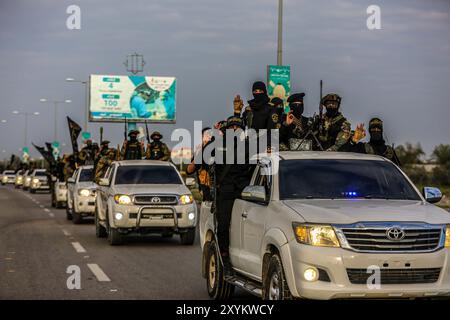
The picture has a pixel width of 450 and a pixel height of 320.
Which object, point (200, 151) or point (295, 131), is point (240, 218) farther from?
point (200, 151)

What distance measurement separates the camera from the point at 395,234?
794 centimetres

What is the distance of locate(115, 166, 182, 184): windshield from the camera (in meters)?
19.4

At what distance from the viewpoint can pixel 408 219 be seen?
8.10 meters

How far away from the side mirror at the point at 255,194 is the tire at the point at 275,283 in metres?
0.67

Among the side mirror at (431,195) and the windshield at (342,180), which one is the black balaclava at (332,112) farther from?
the side mirror at (431,195)

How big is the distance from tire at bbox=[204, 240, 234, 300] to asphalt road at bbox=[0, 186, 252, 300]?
0.24 metres

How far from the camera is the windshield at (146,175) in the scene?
19.4 metres

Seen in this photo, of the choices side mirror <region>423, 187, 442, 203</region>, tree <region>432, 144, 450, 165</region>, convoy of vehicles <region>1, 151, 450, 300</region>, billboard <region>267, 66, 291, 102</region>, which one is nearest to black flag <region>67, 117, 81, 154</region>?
billboard <region>267, 66, 291, 102</region>

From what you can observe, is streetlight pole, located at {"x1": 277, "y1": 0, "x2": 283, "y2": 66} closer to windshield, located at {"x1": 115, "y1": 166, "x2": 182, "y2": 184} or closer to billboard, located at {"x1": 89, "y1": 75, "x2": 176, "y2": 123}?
windshield, located at {"x1": 115, "y1": 166, "x2": 182, "y2": 184}

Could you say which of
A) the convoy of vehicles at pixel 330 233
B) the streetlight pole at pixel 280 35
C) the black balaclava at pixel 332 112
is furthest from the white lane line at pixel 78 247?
the streetlight pole at pixel 280 35

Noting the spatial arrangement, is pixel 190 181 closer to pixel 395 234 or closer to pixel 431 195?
pixel 431 195

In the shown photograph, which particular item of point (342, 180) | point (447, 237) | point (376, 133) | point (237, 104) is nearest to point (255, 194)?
point (342, 180)
